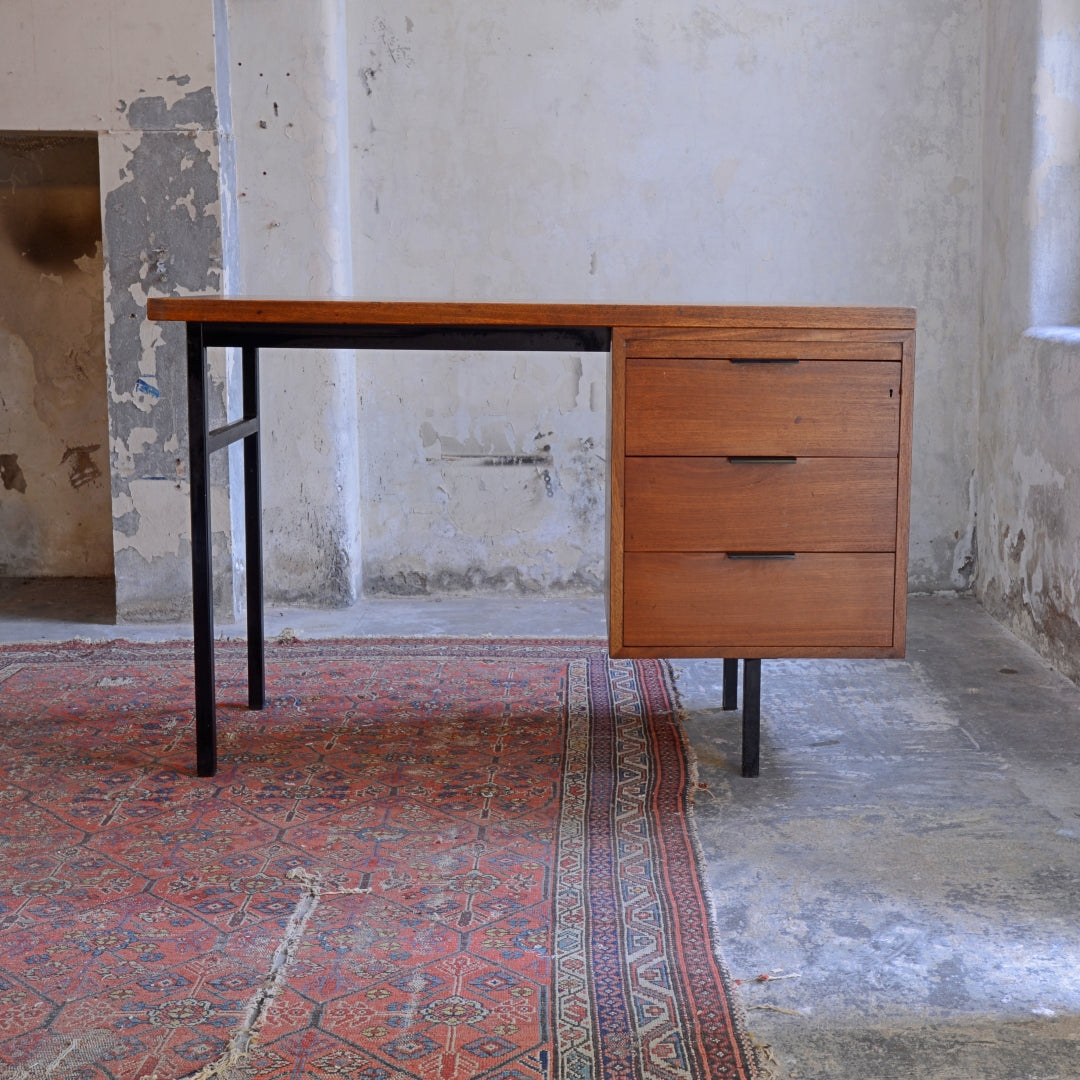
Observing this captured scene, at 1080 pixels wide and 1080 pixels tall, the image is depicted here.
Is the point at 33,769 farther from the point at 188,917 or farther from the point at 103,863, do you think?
the point at 188,917

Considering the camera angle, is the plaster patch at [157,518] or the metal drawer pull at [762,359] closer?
the metal drawer pull at [762,359]

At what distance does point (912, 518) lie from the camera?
4.71 metres

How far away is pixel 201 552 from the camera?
9.32 ft

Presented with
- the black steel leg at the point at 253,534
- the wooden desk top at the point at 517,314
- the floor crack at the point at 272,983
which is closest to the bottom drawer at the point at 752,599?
the wooden desk top at the point at 517,314

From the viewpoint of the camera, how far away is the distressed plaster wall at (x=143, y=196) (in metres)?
4.21

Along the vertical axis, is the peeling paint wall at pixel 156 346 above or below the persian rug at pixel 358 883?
above

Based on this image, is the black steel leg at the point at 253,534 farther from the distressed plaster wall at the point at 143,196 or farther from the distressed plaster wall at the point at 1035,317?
the distressed plaster wall at the point at 1035,317

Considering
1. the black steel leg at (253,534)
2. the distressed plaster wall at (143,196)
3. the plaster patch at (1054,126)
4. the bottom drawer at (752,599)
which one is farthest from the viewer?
the distressed plaster wall at (143,196)

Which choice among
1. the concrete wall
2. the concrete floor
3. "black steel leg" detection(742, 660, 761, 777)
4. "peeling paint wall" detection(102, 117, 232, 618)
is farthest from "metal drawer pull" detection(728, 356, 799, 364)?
"peeling paint wall" detection(102, 117, 232, 618)

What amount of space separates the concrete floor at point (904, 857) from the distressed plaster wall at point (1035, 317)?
0.23 meters

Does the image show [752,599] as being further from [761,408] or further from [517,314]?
[517,314]

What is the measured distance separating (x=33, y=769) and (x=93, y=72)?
2.48m

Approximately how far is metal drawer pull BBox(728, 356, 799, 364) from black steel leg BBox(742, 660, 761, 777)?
2.23 ft

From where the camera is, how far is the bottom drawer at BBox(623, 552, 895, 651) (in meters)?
2.71
